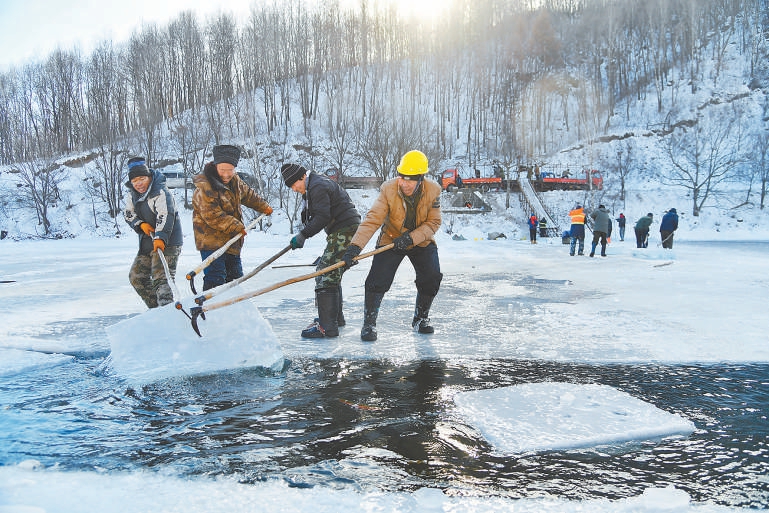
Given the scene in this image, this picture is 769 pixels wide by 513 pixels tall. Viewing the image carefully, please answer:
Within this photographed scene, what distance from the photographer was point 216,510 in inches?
67.8

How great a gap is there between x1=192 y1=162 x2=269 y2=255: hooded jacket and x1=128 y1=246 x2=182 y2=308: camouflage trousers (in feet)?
1.44

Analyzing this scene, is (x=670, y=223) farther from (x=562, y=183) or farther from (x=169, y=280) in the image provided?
(x=562, y=183)

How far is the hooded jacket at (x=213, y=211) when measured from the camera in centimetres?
432

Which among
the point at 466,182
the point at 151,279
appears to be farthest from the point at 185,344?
the point at 466,182

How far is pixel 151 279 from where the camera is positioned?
15.7 feet

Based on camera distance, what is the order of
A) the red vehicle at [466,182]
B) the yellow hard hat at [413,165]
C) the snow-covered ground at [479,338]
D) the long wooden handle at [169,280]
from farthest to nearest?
the red vehicle at [466,182], the yellow hard hat at [413,165], the long wooden handle at [169,280], the snow-covered ground at [479,338]

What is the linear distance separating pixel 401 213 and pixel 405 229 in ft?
0.48

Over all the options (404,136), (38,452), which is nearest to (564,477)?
(38,452)

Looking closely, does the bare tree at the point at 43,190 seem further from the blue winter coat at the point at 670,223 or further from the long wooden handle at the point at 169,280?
the blue winter coat at the point at 670,223

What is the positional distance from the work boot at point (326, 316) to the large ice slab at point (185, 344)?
3.06 feet

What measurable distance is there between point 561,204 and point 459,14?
27.2m

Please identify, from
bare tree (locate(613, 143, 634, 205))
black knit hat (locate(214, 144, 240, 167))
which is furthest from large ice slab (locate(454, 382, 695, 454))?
bare tree (locate(613, 143, 634, 205))

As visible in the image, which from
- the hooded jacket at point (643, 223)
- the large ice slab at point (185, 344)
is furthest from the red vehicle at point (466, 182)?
the large ice slab at point (185, 344)

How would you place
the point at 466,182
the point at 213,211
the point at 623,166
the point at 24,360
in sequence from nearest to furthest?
the point at 24,360 → the point at 213,211 → the point at 466,182 → the point at 623,166
